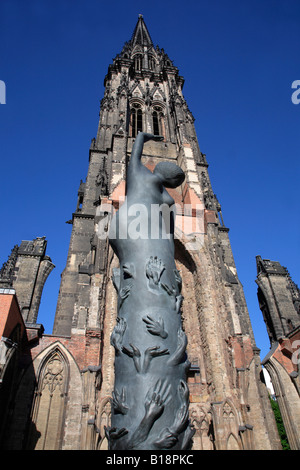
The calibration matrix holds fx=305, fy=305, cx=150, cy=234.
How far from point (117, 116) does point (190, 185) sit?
280 inches

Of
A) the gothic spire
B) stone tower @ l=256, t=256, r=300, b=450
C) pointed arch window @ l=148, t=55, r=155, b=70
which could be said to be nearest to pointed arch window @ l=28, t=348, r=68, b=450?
stone tower @ l=256, t=256, r=300, b=450

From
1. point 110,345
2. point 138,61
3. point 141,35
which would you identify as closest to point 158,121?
point 138,61

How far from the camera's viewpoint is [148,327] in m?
2.46

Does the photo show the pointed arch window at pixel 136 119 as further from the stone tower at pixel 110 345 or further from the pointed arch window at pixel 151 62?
the pointed arch window at pixel 151 62

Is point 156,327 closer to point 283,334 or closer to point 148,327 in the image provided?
point 148,327

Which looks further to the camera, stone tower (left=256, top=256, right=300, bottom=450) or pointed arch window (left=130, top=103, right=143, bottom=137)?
pointed arch window (left=130, top=103, right=143, bottom=137)

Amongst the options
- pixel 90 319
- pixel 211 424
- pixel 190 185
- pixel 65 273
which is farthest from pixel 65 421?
pixel 190 185

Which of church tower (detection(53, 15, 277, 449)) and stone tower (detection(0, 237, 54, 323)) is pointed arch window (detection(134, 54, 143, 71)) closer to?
church tower (detection(53, 15, 277, 449))

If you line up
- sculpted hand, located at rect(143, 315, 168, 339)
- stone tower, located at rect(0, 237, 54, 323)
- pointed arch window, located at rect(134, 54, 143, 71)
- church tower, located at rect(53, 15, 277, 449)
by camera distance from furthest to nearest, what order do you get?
pointed arch window, located at rect(134, 54, 143, 71) → stone tower, located at rect(0, 237, 54, 323) → church tower, located at rect(53, 15, 277, 449) → sculpted hand, located at rect(143, 315, 168, 339)

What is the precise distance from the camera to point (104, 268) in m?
10.7

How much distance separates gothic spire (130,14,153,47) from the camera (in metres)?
32.5

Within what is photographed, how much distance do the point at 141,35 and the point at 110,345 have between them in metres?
36.0

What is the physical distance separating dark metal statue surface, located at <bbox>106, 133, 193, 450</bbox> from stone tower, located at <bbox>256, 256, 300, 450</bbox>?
1080 cm

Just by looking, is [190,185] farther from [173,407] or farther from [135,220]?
[173,407]
